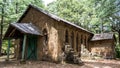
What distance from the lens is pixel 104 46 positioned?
26422 mm

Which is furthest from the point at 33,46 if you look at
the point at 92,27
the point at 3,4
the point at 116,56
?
the point at 92,27

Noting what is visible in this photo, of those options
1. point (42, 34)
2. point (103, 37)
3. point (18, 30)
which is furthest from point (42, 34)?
point (103, 37)

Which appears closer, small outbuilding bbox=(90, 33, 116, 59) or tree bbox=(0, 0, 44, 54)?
small outbuilding bbox=(90, 33, 116, 59)

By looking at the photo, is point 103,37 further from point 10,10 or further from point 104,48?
point 10,10

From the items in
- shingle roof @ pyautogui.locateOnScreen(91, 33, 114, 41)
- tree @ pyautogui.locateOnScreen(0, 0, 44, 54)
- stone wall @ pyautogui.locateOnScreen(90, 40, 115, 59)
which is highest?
tree @ pyautogui.locateOnScreen(0, 0, 44, 54)

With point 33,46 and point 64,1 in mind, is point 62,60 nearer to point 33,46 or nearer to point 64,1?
point 33,46

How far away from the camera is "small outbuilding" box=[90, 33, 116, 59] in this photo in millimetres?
26000

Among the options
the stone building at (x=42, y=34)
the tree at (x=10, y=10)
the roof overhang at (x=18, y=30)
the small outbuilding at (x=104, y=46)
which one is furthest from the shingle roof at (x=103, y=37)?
the roof overhang at (x=18, y=30)

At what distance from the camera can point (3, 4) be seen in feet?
86.6

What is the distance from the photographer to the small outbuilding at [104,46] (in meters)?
26.0

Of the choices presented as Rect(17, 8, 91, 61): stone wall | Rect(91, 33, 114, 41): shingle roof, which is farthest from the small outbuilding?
Rect(17, 8, 91, 61): stone wall

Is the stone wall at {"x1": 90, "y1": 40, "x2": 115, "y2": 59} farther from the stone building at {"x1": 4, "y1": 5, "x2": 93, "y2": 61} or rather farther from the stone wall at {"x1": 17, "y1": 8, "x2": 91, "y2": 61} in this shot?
the stone wall at {"x1": 17, "y1": 8, "x2": 91, "y2": 61}

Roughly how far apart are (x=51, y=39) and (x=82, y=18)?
2493cm

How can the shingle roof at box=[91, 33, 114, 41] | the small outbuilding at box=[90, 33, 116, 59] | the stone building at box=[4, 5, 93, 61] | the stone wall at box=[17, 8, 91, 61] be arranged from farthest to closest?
1. the shingle roof at box=[91, 33, 114, 41]
2. the small outbuilding at box=[90, 33, 116, 59]
3. the stone wall at box=[17, 8, 91, 61]
4. the stone building at box=[4, 5, 93, 61]
